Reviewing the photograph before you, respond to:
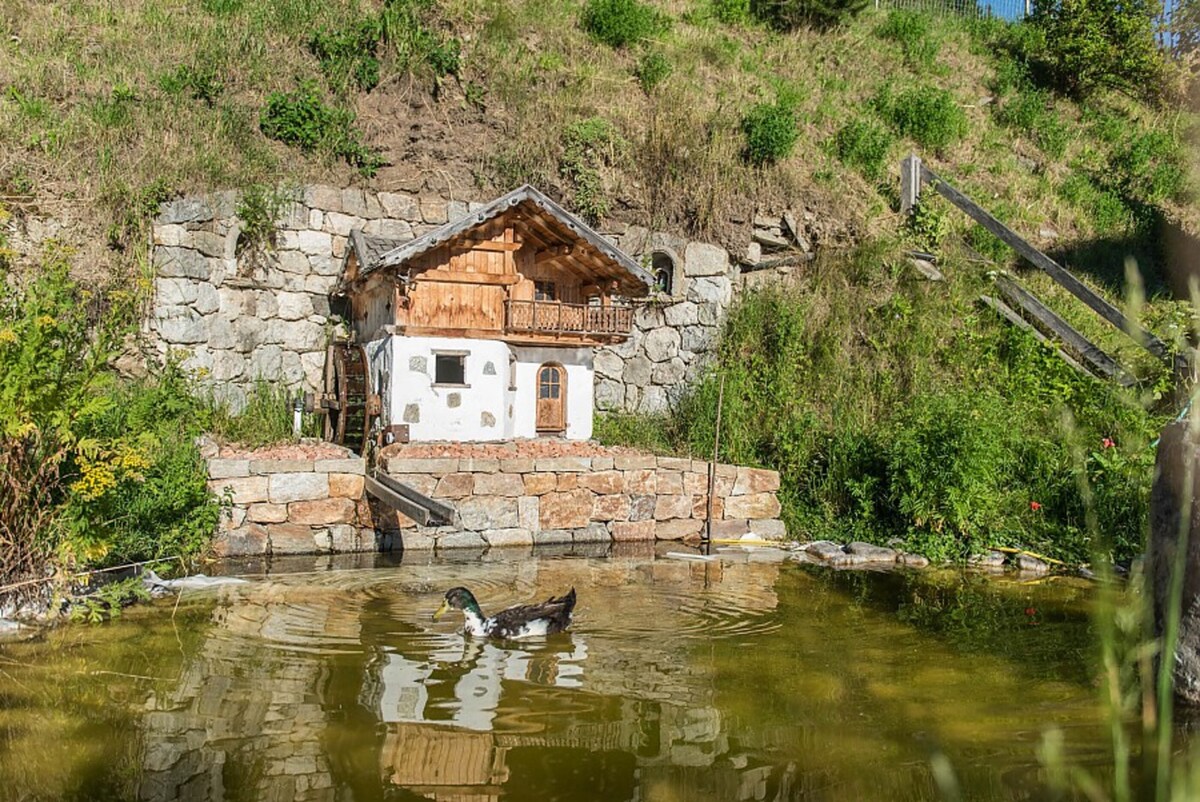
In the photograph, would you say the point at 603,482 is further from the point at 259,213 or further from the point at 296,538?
the point at 259,213

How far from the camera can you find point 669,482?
46.5ft

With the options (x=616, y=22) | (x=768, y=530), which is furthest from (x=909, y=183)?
(x=768, y=530)

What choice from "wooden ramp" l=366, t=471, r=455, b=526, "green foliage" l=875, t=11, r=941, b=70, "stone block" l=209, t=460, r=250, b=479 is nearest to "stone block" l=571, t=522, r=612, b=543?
"wooden ramp" l=366, t=471, r=455, b=526

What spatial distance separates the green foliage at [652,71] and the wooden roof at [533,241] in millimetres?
7283

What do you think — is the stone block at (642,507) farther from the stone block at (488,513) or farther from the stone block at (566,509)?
the stone block at (488,513)

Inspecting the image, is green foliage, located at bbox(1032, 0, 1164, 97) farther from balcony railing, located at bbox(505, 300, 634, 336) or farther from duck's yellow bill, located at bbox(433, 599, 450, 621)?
duck's yellow bill, located at bbox(433, 599, 450, 621)

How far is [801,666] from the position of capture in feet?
25.1

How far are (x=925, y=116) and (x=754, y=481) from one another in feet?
41.8

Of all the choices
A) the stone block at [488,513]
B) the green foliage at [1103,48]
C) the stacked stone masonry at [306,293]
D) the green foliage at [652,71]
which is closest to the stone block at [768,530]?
the stone block at [488,513]

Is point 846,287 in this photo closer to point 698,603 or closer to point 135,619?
point 698,603

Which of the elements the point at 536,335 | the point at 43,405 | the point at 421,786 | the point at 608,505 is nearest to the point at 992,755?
the point at 421,786

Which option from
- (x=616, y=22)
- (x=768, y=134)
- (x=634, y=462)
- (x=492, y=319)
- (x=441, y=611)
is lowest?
(x=441, y=611)

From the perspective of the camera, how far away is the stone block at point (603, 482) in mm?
13812

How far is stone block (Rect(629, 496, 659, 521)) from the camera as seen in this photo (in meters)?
14.0
